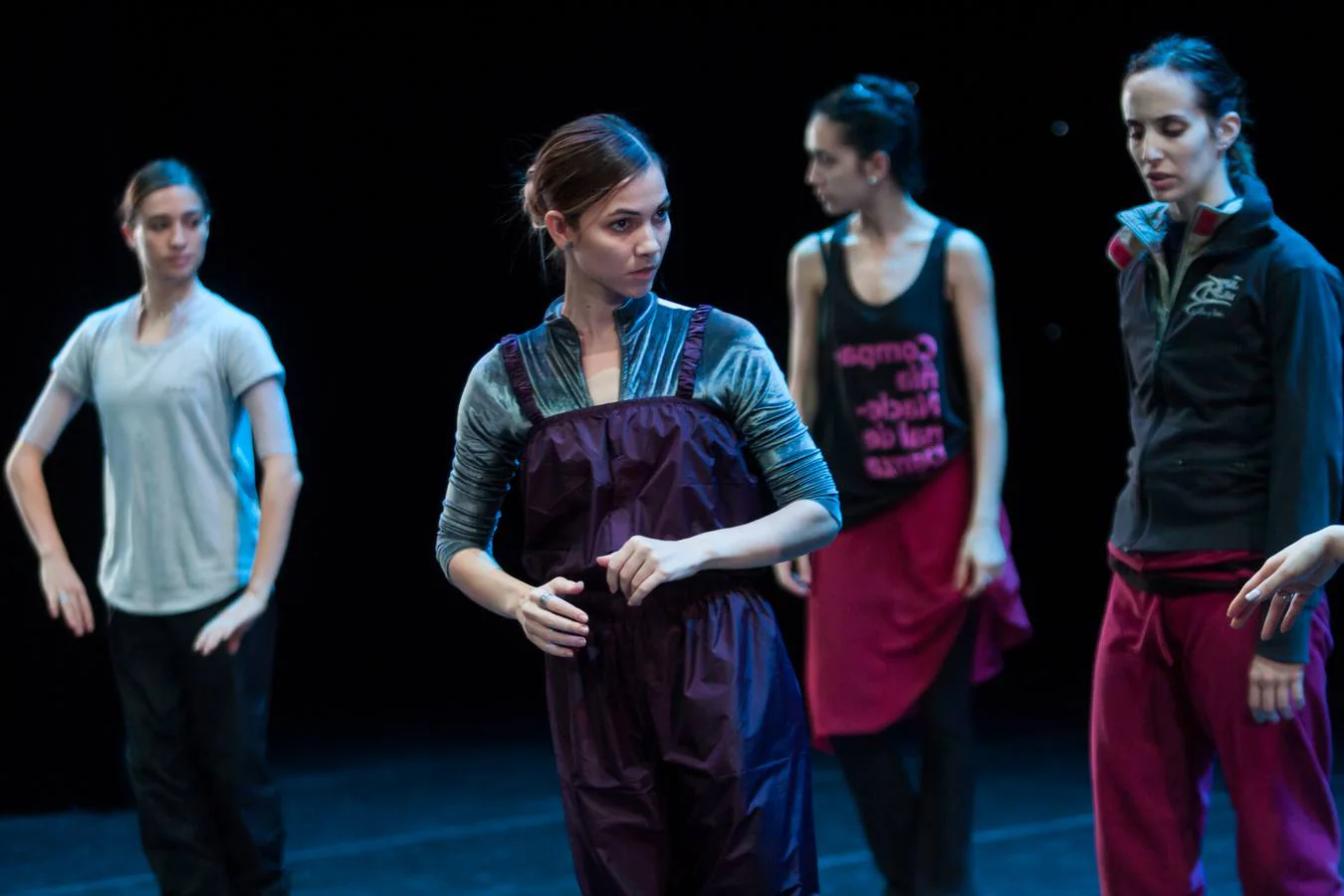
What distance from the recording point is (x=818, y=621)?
10.7 feet

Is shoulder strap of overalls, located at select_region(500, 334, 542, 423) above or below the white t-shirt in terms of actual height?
above

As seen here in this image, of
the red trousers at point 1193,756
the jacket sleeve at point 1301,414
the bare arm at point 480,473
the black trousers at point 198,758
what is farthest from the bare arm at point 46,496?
the jacket sleeve at point 1301,414

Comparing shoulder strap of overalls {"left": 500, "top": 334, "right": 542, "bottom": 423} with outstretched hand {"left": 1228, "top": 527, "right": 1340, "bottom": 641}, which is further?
shoulder strap of overalls {"left": 500, "top": 334, "right": 542, "bottom": 423}

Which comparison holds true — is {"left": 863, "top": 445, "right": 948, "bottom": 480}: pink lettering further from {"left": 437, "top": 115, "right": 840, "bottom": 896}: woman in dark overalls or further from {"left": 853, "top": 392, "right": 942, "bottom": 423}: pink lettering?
{"left": 437, "top": 115, "right": 840, "bottom": 896}: woman in dark overalls

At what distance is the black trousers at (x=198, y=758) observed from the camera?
3.14m

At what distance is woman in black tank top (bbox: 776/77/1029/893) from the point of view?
10.3 feet

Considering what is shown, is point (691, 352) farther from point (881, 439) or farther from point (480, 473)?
point (881, 439)

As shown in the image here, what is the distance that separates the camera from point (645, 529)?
2.06 meters

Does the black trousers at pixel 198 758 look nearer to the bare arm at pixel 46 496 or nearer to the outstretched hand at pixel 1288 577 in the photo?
the bare arm at pixel 46 496

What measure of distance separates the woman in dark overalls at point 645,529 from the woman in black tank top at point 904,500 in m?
1.03

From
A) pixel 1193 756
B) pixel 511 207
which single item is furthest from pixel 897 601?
pixel 511 207

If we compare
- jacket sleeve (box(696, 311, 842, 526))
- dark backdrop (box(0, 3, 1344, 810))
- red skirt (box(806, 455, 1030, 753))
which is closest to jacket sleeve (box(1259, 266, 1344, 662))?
jacket sleeve (box(696, 311, 842, 526))

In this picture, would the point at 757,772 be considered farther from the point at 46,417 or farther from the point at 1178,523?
the point at 46,417

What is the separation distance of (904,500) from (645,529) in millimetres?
1221
